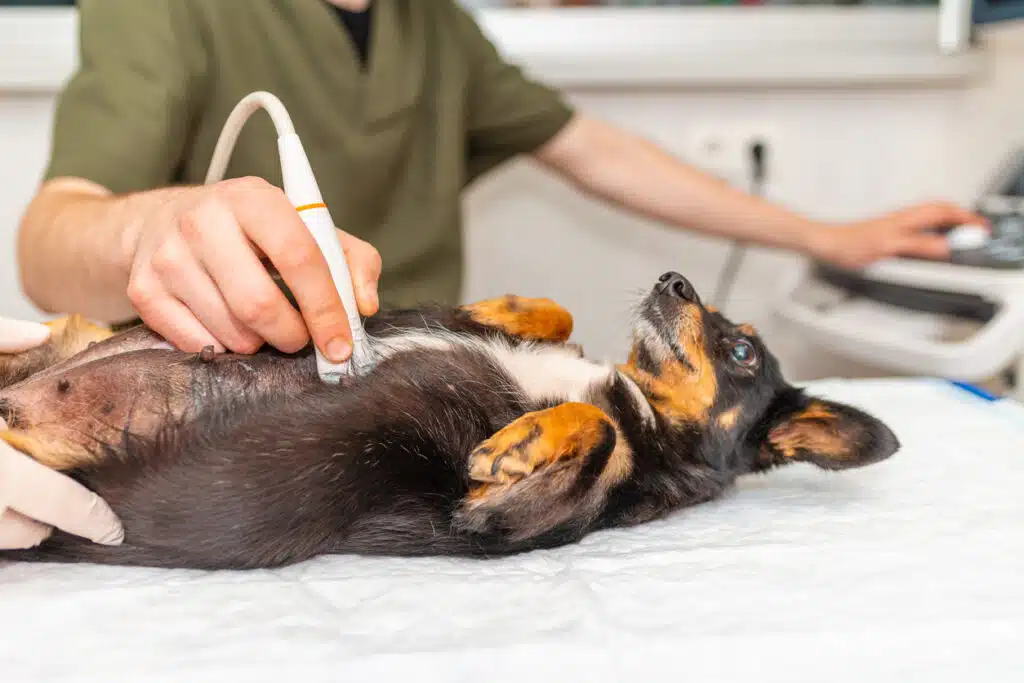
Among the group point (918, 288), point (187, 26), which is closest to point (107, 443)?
point (187, 26)

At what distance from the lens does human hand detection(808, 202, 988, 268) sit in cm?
156

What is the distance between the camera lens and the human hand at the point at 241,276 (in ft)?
2.28

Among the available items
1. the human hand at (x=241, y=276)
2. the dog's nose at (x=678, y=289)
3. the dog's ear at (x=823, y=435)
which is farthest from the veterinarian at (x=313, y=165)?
the dog's ear at (x=823, y=435)

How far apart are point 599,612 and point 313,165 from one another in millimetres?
1039

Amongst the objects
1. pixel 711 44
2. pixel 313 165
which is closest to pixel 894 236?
pixel 711 44

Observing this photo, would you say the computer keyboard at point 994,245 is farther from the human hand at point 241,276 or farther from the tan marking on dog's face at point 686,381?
the human hand at point 241,276

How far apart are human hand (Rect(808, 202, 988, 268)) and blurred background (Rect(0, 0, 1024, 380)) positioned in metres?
0.26

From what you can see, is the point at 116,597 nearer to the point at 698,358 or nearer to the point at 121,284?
the point at 121,284

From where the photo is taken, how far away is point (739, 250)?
2121 millimetres

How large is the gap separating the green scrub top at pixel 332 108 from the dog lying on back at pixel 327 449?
17.2 inches

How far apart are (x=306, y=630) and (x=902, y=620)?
446mm

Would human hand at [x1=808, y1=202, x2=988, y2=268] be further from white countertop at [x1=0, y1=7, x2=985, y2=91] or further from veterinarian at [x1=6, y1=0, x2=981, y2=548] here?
white countertop at [x1=0, y1=7, x2=985, y2=91]

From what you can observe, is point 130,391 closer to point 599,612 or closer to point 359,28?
point 599,612

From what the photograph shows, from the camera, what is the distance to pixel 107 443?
2.33ft
